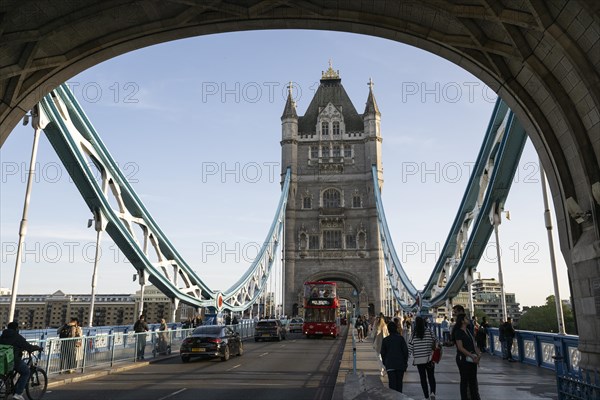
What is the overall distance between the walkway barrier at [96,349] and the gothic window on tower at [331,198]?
158ft

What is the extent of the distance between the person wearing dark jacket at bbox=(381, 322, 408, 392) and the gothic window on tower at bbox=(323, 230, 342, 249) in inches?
2283

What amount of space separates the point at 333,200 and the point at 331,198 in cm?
38

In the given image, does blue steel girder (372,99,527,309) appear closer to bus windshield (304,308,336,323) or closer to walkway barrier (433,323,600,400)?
walkway barrier (433,323,600,400)

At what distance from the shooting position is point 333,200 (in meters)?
68.9

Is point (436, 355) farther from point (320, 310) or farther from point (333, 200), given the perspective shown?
point (333, 200)

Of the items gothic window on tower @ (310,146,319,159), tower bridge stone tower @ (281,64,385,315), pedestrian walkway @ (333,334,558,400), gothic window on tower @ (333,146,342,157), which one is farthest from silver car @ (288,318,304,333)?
pedestrian walkway @ (333,334,558,400)

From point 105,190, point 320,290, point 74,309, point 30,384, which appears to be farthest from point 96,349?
point 74,309

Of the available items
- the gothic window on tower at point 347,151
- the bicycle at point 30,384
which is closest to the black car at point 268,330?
the bicycle at point 30,384

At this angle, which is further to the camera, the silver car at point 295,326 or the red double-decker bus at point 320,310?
the silver car at point 295,326

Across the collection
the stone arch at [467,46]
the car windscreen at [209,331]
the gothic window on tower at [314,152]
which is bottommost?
the car windscreen at [209,331]

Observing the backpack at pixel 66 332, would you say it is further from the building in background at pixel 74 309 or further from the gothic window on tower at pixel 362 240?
the building in background at pixel 74 309

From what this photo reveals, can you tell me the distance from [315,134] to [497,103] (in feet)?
178

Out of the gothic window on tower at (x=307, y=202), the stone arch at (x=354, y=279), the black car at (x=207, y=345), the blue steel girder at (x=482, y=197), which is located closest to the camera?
the black car at (x=207, y=345)

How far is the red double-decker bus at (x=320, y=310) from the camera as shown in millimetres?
35750
